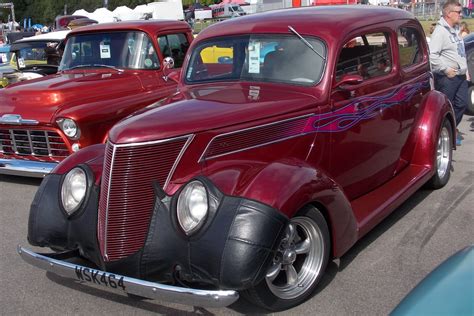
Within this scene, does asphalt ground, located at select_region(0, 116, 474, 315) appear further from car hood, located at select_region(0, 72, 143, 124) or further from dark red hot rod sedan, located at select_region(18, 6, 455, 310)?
car hood, located at select_region(0, 72, 143, 124)

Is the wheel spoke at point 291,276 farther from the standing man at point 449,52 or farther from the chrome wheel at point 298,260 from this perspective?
the standing man at point 449,52

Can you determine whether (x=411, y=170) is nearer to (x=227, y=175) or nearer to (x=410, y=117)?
(x=410, y=117)

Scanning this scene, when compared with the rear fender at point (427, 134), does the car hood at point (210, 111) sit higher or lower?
higher

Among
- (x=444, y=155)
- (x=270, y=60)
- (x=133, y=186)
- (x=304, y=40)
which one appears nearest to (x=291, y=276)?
(x=133, y=186)

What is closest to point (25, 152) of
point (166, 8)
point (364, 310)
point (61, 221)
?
point (61, 221)

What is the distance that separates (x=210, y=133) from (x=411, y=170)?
256 centimetres

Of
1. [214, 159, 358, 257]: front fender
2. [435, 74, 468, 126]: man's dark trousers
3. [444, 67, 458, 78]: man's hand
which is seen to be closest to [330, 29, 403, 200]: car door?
[214, 159, 358, 257]: front fender

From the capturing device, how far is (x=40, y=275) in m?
4.16

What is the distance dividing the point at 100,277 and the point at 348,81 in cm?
228

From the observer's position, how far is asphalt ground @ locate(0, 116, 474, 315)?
140 inches

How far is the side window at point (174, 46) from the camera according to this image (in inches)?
287

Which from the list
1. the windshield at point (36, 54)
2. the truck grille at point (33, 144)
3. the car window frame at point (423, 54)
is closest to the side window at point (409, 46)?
the car window frame at point (423, 54)

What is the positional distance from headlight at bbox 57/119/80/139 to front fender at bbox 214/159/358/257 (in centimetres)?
317

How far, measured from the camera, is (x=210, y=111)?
3600 mm
